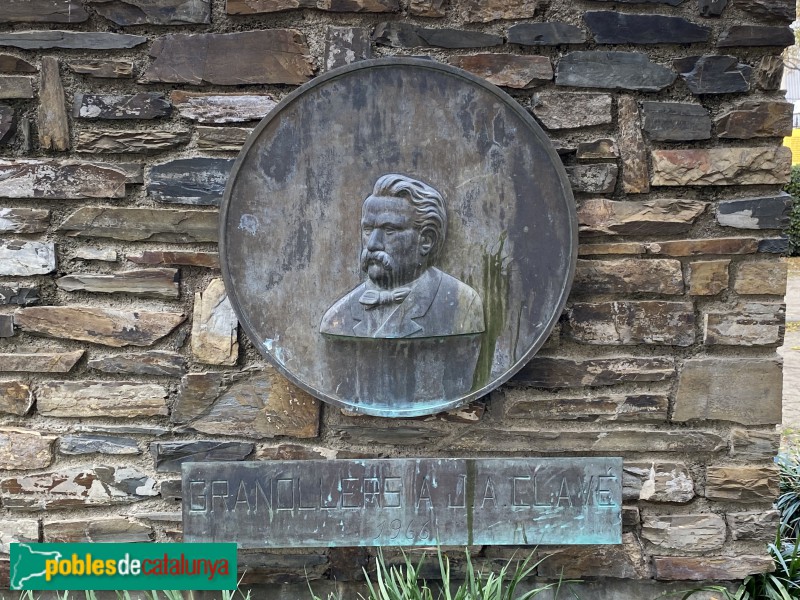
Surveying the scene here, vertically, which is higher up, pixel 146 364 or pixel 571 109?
pixel 571 109

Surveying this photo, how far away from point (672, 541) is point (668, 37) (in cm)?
162

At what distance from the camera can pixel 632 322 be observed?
2352mm

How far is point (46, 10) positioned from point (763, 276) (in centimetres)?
240

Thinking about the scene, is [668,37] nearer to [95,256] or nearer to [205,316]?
[205,316]

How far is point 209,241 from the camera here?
2.34 m

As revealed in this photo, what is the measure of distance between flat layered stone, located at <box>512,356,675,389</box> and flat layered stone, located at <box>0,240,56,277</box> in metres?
1.55

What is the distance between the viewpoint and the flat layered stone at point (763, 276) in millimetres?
2324

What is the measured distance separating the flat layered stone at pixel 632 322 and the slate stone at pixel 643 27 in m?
0.82

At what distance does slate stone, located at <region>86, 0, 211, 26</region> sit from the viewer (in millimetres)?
2277

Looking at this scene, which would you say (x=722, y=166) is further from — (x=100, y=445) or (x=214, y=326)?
(x=100, y=445)

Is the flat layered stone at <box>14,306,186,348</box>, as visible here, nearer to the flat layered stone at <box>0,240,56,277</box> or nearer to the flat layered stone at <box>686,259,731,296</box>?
the flat layered stone at <box>0,240,56,277</box>

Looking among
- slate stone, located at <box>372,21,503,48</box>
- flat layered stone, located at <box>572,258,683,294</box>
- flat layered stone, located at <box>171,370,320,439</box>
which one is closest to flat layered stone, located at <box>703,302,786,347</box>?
flat layered stone, located at <box>572,258,683,294</box>

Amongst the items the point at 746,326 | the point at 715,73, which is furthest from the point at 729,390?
the point at 715,73

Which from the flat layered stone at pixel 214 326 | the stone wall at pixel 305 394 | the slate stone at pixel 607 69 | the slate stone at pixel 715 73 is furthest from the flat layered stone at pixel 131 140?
the slate stone at pixel 715 73
